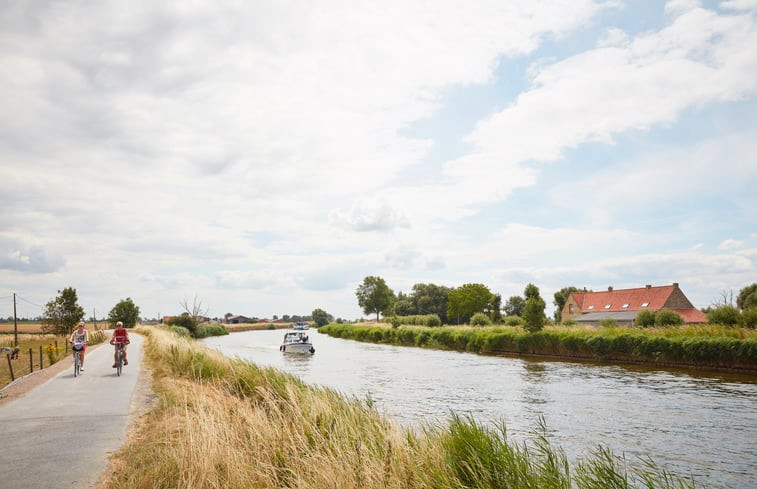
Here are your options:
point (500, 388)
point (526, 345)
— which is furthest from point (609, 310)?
point (500, 388)

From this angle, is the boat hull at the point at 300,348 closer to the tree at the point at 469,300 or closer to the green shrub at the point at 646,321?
the green shrub at the point at 646,321

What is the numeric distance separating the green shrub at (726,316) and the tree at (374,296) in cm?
8780

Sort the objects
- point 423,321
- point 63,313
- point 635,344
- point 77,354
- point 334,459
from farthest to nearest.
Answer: point 423,321 < point 63,313 < point 635,344 < point 77,354 < point 334,459

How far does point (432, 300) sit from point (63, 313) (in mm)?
86708

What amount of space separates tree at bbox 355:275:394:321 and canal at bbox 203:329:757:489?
86469 millimetres

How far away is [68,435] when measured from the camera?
33.1 feet

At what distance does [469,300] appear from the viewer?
8981 cm

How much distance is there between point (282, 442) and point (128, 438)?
10.9 feet

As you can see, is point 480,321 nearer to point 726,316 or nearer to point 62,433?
point 726,316

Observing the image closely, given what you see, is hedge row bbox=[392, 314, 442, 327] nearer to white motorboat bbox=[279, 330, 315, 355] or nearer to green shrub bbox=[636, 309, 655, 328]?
white motorboat bbox=[279, 330, 315, 355]

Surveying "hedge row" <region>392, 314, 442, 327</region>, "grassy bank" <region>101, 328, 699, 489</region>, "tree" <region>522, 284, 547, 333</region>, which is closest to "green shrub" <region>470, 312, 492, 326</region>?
"hedge row" <region>392, 314, 442, 327</region>

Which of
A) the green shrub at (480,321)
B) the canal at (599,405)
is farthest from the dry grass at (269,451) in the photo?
the green shrub at (480,321)

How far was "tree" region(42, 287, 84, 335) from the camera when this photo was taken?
58438mm

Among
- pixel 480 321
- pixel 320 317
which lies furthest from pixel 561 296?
pixel 320 317
